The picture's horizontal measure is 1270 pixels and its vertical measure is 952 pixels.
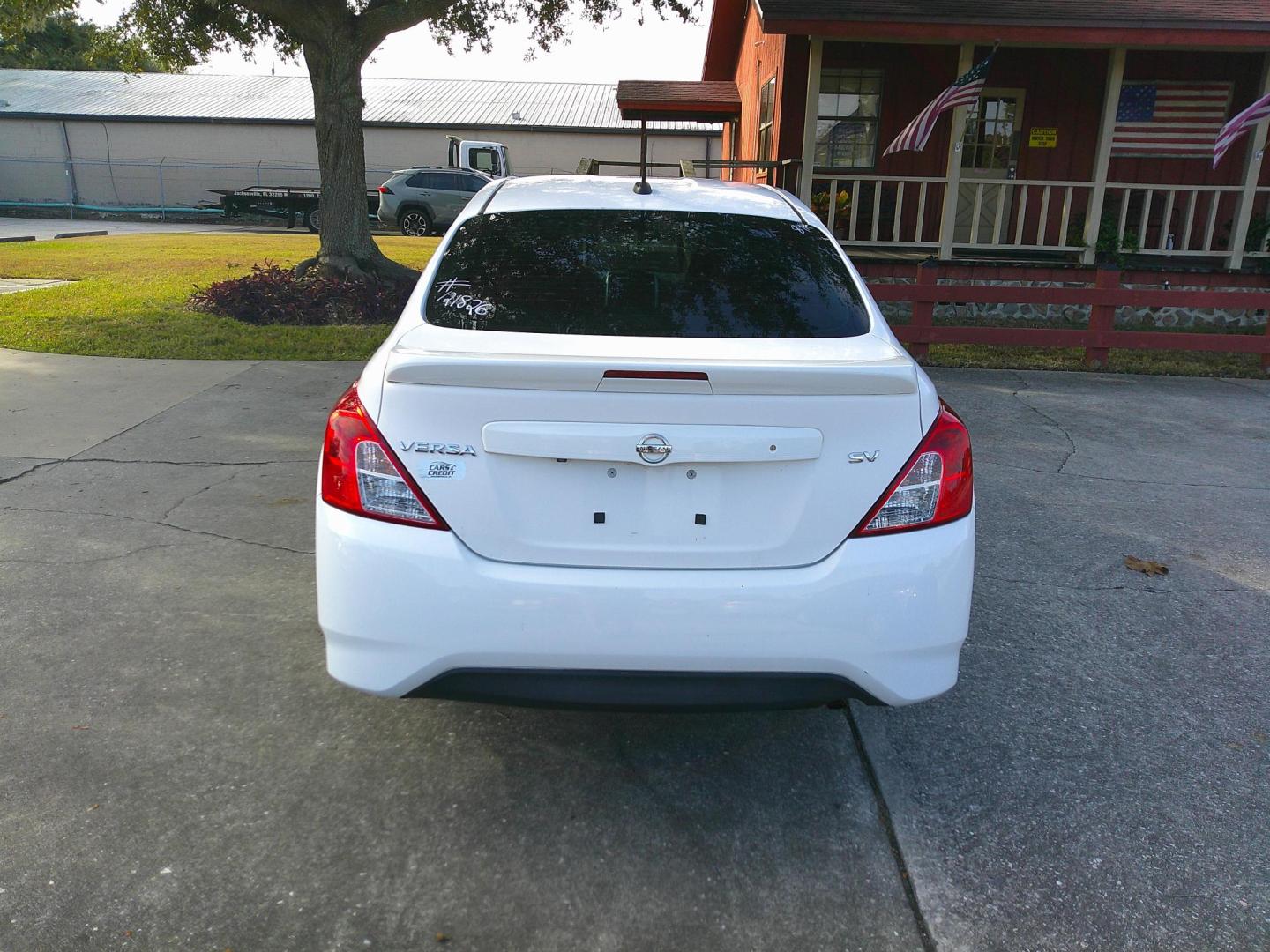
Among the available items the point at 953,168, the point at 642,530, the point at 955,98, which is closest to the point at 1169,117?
the point at 953,168

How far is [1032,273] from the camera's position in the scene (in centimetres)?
1172

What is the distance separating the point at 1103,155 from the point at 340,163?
972cm

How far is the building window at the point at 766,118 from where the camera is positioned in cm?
1442

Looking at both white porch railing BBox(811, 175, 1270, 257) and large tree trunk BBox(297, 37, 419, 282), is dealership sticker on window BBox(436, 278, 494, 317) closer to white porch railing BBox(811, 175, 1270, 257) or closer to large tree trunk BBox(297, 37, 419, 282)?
large tree trunk BBox(297, 37, 419, 282)

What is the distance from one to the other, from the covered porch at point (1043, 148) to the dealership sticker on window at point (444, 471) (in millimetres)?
11512

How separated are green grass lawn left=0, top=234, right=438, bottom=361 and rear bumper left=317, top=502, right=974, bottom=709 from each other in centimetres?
723

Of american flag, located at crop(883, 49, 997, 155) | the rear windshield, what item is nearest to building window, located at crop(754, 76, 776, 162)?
american flag, located at crop(883, 49, 997, 155)

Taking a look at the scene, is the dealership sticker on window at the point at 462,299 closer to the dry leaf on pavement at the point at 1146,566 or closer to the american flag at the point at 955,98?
the dry leaf on pavement at the point at 1146,566

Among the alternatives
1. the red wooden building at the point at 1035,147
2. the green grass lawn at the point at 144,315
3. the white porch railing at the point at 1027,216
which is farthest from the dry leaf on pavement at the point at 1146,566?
the white porch railing at the point at 1027,216

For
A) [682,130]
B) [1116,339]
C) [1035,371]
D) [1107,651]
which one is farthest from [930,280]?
[682,130]

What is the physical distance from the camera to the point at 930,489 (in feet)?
8.58

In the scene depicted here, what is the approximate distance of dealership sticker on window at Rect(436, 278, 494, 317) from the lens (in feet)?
9.91

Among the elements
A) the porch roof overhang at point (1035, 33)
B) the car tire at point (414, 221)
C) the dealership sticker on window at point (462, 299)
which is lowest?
the car tire at point (414, 221)

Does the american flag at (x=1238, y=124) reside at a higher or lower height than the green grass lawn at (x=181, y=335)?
higher
